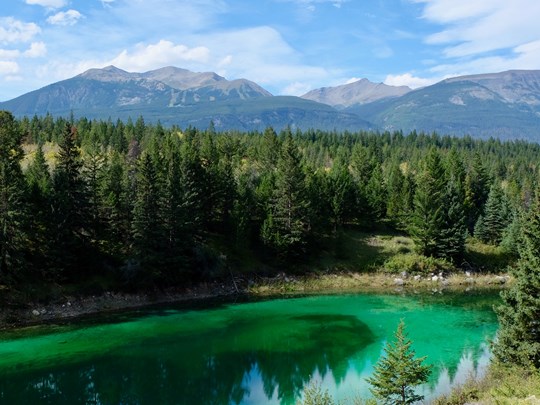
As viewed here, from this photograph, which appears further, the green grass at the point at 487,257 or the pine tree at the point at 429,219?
the green grass at the point at 487,257

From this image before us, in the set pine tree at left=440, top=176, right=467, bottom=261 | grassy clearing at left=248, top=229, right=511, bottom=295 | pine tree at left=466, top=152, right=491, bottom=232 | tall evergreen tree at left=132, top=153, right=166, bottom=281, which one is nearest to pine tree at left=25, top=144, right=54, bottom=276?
tall evergreen tree at left=132, top=153, right=166, bottom=281

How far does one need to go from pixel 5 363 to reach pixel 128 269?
20.1m

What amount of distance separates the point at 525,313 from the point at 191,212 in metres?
44.9

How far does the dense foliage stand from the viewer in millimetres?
51500

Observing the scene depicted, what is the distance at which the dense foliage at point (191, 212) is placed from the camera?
169ft

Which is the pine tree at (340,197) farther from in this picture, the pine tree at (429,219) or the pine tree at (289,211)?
the pine tree at (429,219)

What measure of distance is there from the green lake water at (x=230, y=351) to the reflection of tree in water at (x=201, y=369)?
83 mm

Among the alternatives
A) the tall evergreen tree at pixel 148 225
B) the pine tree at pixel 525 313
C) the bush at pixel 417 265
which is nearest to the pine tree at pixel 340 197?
the bush at pixel 417 265

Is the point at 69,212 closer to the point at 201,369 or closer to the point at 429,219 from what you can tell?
the point at 201,369

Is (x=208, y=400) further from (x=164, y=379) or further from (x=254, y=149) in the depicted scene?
(x=254, y=149)

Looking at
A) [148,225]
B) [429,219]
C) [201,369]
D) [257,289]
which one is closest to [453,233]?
[429,219]

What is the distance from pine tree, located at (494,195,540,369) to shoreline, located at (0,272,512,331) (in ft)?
127

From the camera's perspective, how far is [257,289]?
64375 mm

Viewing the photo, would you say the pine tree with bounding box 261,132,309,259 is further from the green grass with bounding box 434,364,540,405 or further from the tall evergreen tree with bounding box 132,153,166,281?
the green grass with bounding box 434,364,540,405
